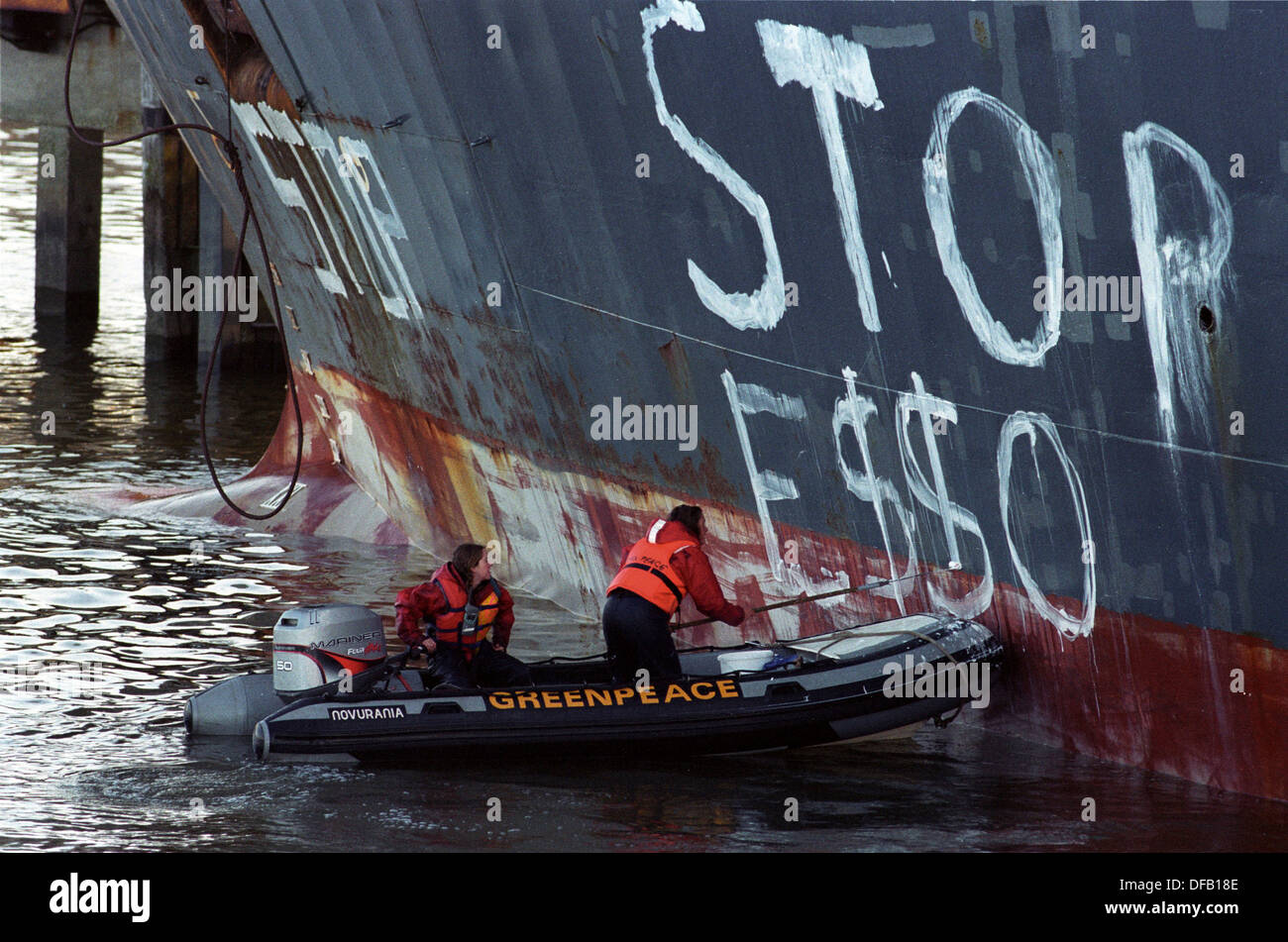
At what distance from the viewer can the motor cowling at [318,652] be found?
8.87m

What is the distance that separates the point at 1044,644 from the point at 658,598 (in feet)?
6.70

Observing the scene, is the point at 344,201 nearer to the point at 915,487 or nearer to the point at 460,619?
the point at 460,619

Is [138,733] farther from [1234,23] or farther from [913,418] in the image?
[1234,23]

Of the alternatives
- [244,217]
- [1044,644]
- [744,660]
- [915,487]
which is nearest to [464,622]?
[744,660]

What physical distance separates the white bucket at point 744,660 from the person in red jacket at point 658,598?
1.35 ft

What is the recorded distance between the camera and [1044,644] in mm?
8242

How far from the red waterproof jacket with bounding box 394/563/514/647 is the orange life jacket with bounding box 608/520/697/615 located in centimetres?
75

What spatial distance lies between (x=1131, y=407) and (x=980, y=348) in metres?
0.90

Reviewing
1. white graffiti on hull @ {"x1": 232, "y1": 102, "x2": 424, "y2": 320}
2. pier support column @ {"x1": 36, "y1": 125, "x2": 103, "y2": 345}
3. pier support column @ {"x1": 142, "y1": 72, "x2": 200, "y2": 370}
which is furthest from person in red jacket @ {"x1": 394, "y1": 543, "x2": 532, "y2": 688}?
pier support column @ {"x1": 36, "y1": 125, "x2": 103, "y2": 345}

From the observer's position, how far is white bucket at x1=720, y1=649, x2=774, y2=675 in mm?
9242

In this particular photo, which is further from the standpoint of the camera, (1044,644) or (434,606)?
(434,606)

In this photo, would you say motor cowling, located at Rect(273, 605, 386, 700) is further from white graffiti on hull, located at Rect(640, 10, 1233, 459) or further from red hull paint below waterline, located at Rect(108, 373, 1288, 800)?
white graffiti on hull, located at Rect(640, 10, 1233, 459)

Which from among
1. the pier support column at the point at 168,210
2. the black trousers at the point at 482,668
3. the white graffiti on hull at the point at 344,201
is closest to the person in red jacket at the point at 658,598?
the black trousers at the point at 482,668

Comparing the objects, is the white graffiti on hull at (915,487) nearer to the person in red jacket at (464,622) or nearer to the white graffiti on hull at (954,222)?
the white graffiti on hull at (954,222)
